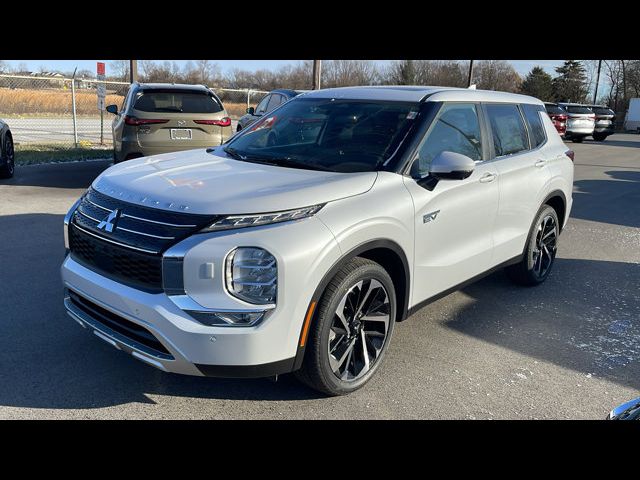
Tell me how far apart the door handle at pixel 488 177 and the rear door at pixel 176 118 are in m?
5.75

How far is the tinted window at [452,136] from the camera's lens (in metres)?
3.94

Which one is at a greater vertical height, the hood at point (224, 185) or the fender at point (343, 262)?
the hood at point (224, 185)

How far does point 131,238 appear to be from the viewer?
3057mm

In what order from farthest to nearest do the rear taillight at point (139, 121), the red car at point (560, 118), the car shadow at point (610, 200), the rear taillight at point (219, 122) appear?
the red car at point (560, 118), the car shadow at point (610, 200), the rear taillight at point (219, 122), the rear taillight at point (139, 121)

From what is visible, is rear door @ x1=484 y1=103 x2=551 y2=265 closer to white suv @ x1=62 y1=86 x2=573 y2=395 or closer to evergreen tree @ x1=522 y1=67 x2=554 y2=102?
white suv @ x1=62 y1=86 x2=573 y2=395

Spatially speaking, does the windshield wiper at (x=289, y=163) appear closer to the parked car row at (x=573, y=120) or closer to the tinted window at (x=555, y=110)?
the parked car row at (x=573, y=120)

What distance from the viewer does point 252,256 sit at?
9.48 feet

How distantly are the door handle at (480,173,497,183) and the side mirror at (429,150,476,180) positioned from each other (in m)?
0.74

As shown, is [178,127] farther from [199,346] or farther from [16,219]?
[199,346]

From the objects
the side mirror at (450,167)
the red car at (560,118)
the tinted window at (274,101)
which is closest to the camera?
the side mirror at (450,167)

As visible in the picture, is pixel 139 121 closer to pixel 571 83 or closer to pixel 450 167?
pixel 450 167

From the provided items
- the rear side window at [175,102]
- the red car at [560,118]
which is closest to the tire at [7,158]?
the rear side window at [175,102]
